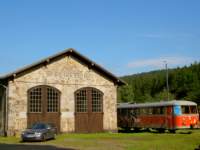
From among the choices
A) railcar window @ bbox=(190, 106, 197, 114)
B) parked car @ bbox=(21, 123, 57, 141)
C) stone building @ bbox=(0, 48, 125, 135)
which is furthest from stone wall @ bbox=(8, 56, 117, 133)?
railcar window @ bbox=(190, 106, 197, 114)

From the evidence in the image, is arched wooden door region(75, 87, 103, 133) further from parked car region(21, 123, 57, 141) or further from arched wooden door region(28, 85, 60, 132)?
parked car region(21, 123, 57, 141)

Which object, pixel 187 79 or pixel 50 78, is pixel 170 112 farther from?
pixel 187 79

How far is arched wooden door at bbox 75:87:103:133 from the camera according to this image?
4265cm

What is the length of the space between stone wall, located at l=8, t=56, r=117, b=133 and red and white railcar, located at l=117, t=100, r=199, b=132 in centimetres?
376

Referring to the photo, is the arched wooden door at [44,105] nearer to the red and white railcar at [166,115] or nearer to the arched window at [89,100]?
the arched window at [89,100]

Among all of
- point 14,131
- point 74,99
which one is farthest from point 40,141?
point 74,99

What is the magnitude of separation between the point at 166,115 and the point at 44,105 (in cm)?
1169

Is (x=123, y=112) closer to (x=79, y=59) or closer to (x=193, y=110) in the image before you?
(x=193, y=110)

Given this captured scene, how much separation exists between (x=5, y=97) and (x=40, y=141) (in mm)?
9114

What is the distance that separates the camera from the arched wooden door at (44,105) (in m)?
40.4

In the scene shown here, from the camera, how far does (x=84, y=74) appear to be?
4356cm

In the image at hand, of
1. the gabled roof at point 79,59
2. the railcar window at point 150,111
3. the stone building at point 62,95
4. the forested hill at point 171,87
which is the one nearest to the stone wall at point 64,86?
the stone building at point 62,95

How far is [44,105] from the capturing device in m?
41.0

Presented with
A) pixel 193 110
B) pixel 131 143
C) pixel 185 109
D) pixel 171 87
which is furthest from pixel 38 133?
pixel 171 87
